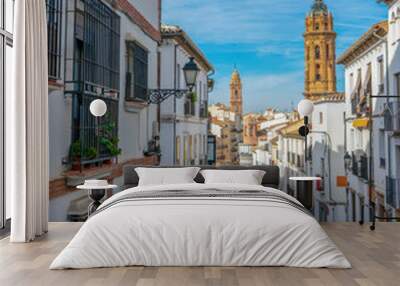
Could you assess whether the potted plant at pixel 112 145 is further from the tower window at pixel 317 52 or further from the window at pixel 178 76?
the tower window at pixel 317 52

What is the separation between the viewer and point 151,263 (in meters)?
3.69

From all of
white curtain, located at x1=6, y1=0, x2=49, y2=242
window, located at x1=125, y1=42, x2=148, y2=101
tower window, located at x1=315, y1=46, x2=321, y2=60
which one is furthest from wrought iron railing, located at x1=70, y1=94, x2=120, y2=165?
tower window, located at x1=315, y1=46, x2=321, y2=60

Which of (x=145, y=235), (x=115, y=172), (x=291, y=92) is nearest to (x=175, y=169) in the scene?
(x=115, y=172)

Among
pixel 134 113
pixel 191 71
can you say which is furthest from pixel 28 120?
pixel 191 71

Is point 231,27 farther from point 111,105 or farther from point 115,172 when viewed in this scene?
point 115,172

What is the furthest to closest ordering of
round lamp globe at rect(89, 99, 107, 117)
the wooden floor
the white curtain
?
round lamp globe at rect(89, 99, 107, 117), the white curtain, the wooden floor

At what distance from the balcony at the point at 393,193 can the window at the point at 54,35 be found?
4.66 m

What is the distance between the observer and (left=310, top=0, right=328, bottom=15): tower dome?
7332 millimetres

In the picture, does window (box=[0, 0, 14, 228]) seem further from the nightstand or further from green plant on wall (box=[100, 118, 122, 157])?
green plant on wall (box=[100, 118, 122, 157])

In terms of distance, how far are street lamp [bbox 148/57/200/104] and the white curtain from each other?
2.42m

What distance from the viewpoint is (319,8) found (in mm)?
7359

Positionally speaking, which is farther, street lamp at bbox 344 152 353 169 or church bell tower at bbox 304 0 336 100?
street lamp at bbox 344 152 353 169

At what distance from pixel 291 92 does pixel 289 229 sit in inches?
164

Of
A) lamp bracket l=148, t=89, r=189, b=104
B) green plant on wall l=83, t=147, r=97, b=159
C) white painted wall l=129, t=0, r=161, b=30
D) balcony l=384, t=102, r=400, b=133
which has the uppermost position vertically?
white painted wall l=129, t=0, r=161, b=30
